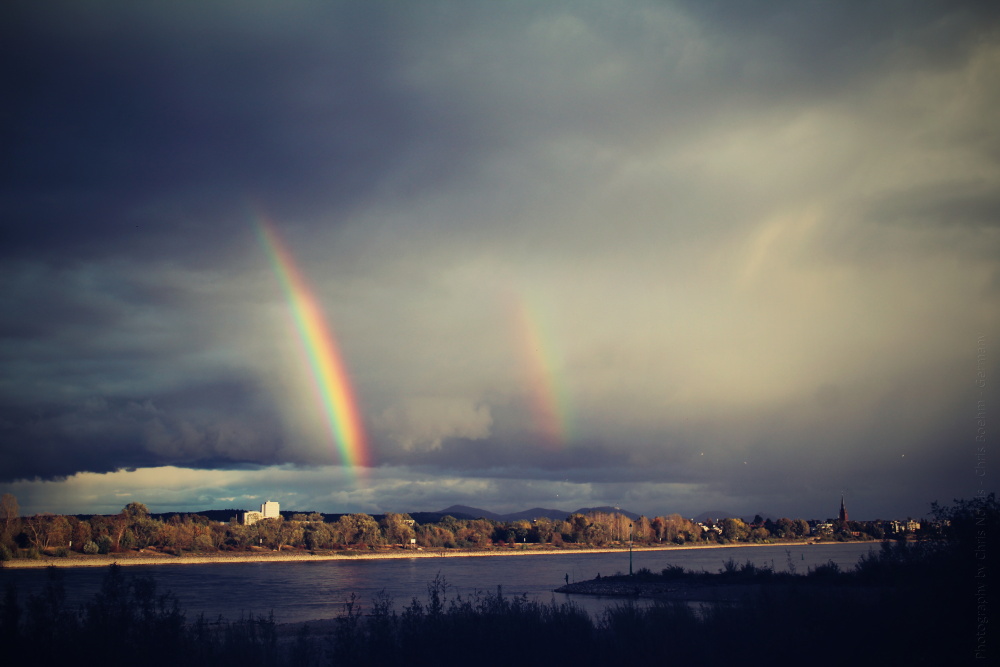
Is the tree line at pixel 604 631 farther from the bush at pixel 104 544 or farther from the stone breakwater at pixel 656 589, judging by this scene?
the bush at pixel 104 544

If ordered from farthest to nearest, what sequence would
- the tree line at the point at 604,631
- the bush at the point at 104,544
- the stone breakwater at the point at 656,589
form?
1. the bush at the point at 104,544
2. the stone breakwater at the point at 656,589
3. the tree line at the point at 604,631

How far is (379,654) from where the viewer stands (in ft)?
60.6

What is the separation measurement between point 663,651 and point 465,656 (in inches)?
207

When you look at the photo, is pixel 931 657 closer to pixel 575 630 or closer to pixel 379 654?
pixel 575 630

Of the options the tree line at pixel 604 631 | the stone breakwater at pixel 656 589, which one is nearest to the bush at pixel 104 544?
the stone breakwater at pixel 656 589

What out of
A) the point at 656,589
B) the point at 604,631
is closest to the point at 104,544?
the point at 656,589

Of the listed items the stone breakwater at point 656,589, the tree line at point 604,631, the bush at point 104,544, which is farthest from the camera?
the bush at point 104,544

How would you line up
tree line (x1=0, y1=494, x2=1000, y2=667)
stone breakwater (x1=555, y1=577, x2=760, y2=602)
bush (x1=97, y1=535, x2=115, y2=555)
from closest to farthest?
tree line (x1=0, y1=494, x2=1000, y2=667) < stone breakwater (x1=555, y1=577, x2=760, y2=602) < bush (x1=97, y1=535, x2=115, y2=555)

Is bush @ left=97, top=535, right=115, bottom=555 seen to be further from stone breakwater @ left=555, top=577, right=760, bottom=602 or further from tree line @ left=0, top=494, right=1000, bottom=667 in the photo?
tree line @ left=0, top=494, right=1000, bottom=667

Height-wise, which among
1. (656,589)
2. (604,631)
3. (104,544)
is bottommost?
(104,544)

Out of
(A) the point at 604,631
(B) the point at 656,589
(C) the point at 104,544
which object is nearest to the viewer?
(A) the point at 604,631

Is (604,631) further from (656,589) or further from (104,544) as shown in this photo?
(104,544)

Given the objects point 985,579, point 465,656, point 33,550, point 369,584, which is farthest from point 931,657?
point 33,550

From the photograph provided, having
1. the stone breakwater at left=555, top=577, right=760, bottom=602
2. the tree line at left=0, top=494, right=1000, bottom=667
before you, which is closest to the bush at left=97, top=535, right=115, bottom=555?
the stone breakwater at left=555, top=577, right=760, bottom=602
